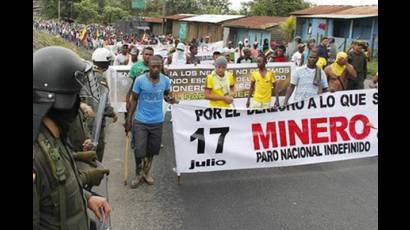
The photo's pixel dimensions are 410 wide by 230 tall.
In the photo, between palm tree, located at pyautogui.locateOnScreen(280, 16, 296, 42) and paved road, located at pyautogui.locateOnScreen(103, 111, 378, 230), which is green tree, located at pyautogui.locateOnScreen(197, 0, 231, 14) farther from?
paved road, located at pyautogui.locateOnScreen(103, 111, 378, 230)

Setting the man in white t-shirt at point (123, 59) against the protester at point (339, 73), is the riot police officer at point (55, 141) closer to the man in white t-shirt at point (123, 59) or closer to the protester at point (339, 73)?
the protester at point (339, 73)

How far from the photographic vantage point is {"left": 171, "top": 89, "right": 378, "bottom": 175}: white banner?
6.00m

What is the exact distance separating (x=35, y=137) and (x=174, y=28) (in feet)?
151

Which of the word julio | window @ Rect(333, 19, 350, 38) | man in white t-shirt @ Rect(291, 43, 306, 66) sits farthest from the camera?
window @ Rect(333, 19, 350, 38)

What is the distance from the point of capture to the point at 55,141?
2.24 meters

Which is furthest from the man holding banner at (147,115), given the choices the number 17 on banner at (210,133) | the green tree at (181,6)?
the green tree at (181,6)

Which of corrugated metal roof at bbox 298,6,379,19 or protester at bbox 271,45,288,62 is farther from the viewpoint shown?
corrugated metal roof at bbox 298,6,379,19

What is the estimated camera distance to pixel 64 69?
2213mm

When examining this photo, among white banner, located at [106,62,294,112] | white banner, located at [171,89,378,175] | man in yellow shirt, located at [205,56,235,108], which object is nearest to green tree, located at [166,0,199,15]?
white banner, located at [106,62,294,112]

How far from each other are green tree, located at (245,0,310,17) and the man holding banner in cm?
4064

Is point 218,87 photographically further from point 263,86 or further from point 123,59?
point 123,59

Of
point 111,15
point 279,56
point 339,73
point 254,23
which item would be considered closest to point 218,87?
point 339,73
